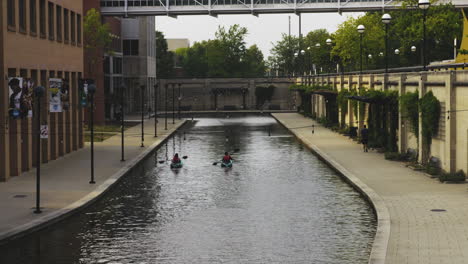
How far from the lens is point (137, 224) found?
2602cm

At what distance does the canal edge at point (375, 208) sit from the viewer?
20000 mm

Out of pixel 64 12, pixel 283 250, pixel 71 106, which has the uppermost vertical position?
pixel 64 12

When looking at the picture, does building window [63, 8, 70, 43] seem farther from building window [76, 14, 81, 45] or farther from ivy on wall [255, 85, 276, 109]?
ivy on wall [255, 85, 276, 109]

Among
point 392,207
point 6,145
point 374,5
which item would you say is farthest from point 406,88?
point 374,5

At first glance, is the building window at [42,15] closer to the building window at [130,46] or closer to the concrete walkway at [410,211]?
the concrete walkway at [410,211]

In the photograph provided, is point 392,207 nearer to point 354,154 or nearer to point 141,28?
point 354,154

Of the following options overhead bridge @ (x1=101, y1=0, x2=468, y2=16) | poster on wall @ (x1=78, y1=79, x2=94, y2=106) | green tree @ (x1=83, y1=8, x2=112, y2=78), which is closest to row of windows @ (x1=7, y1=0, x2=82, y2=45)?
poster on wall @ (x1=78, y1=79, x2=94, y2=106)

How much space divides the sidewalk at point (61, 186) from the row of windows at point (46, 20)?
7388 millimetres

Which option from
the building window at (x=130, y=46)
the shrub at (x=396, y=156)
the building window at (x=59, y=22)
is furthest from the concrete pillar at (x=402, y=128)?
the building window at (x=130, y=46)

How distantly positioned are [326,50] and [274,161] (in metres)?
102

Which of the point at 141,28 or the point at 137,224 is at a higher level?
the point at 141,28

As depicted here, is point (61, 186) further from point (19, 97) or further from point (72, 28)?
point (72, 28)

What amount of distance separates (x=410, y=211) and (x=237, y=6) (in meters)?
74.7

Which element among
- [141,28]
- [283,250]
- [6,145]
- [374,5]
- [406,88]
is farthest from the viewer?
[141,28]
